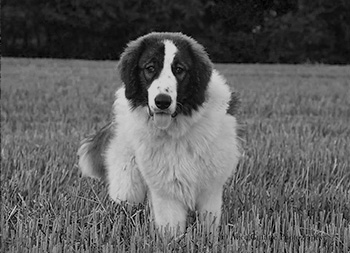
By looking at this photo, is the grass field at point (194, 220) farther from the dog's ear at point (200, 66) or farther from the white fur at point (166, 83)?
the dog's ear at point (200, 66)

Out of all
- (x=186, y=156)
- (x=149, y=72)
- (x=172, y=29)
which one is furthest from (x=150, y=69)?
(x=172, y=29)

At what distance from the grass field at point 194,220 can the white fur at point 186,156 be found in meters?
0.17

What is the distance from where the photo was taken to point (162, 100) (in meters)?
3.33

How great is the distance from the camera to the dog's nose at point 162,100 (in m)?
3.32

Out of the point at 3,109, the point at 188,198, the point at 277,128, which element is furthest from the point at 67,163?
the point at 3,109

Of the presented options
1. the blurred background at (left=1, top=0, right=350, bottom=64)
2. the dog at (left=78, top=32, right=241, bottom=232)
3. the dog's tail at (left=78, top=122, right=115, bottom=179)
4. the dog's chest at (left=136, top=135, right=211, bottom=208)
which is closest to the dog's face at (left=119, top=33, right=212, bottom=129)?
the dog at (left=78, top=32, right=241, bottom=232)

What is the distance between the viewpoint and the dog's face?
11.1ft

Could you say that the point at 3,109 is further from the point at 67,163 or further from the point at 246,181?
the point at 246,181

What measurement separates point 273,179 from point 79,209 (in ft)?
6.18

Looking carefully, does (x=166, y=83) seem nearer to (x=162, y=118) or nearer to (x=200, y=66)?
(x=162, y=118)

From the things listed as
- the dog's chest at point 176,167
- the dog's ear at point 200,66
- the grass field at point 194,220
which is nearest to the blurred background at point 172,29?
the grass field at point 194,220

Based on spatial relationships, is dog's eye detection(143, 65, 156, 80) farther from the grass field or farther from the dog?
the grass field

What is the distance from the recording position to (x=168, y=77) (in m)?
3.42

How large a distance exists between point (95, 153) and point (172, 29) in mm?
25400
